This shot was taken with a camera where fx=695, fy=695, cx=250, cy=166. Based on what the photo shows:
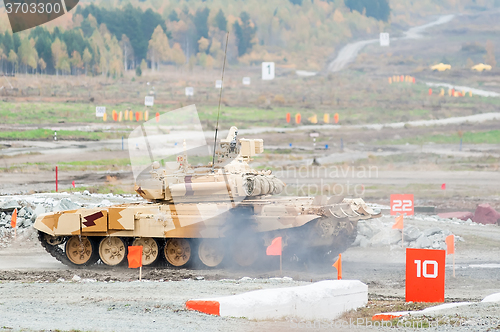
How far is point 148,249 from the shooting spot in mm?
20656

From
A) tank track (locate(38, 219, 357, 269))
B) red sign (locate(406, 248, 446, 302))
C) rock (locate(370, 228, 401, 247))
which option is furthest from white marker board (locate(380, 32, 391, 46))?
red sign (locate(406, 248, 446, 302))

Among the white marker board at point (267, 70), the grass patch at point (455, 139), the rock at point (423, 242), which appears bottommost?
the rock at point (423, 242)

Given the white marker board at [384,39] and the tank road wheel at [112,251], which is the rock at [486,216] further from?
the white marker board at [384,39]

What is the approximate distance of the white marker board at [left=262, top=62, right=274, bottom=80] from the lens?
84.0m

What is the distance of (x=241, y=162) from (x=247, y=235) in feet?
8.78

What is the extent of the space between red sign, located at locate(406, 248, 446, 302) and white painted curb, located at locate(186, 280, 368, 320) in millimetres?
1197

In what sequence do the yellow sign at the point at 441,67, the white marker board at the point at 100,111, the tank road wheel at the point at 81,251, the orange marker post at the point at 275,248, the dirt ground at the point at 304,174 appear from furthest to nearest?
the yellow sign at the point at 441,67 → the white marker board at the point at 100,111 → the tank road wheel at the point at 81,251 → the orange marker post at the point at 275,248 → the dirt ground at the point at 304,174

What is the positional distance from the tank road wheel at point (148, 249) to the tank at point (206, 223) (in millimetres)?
30

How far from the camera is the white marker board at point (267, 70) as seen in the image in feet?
276

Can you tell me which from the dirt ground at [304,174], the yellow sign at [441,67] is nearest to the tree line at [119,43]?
the dirt ground at [304,174]

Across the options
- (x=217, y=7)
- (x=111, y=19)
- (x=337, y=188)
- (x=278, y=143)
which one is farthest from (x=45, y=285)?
(x=217, y=7)

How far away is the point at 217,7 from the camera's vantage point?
98.3 metres

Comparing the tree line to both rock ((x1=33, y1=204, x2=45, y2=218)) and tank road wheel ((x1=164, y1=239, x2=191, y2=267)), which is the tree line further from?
tank road wheel ((x1=164, y1=239, x2=191, y2=267))

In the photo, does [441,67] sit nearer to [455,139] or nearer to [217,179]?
[455,139]
